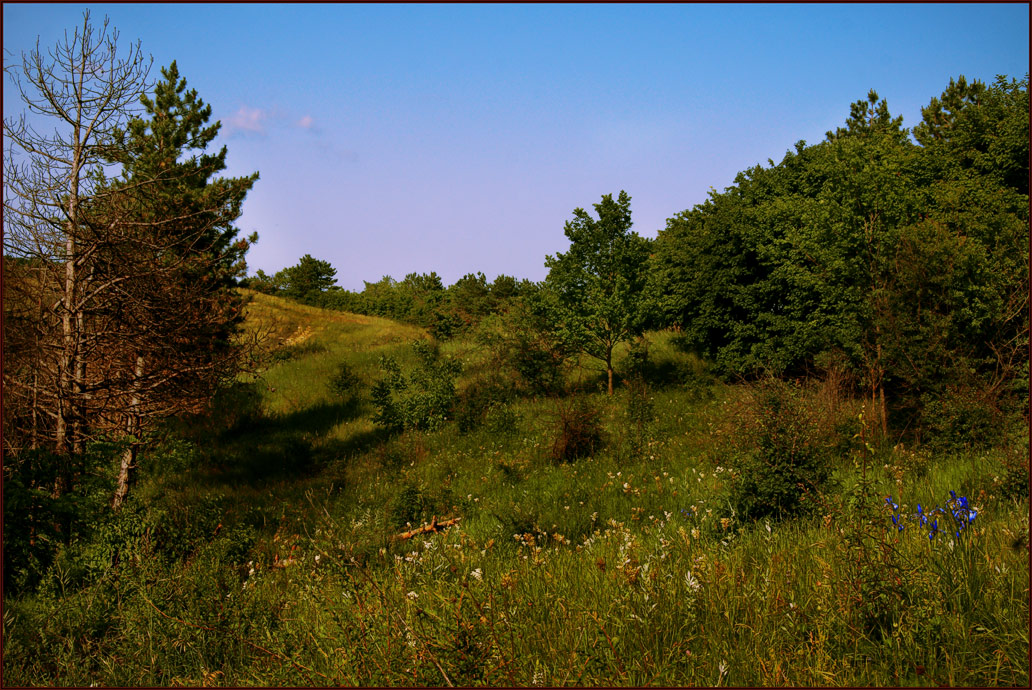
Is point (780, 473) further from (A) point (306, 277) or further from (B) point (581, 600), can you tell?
(A) point (306, 277)

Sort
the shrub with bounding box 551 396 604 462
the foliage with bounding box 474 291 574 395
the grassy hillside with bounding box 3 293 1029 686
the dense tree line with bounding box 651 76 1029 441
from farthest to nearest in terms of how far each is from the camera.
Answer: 1. the foliage with bounding box 474 291 574 395
2. the shrub with bounding box 551 396 604 462
3. the dense tree line with bounding box 651 76 1029 441
4. the grassy hillside with bounding box 3 293 1029 686

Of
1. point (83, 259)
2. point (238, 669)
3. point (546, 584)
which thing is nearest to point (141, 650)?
point (238, 669)

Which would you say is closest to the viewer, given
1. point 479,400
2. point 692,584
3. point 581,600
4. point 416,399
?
point 692,584

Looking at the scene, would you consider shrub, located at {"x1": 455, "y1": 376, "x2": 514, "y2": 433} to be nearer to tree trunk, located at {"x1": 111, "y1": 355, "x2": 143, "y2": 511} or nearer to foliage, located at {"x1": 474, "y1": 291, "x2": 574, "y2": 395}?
foliage, located at {"x1": 474, "y1": 291, "x2": 574, "y2": 395}

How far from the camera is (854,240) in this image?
14.4m

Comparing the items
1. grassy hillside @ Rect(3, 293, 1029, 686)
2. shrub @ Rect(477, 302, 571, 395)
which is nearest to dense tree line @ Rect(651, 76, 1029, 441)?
grassy hillside @ Rect(3, 293, 1029, 686)

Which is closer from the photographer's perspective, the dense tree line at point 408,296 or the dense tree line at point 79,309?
the dense tree line at point 79,309

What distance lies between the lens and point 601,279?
16875 mm

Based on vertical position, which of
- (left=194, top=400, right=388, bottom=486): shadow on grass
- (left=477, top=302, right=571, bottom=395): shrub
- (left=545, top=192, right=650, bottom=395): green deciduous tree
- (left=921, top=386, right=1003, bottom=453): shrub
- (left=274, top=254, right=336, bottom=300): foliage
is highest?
(left=274, top=254, right=336, bottom=300): foliage

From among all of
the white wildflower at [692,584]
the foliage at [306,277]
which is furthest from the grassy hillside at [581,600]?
the foliage at [306,277]

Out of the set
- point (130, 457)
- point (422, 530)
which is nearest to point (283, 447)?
point (130, 457)

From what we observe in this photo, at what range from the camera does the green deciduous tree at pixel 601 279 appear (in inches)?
643

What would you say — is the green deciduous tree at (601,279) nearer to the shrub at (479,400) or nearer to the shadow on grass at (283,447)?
the shrub at (479,400)

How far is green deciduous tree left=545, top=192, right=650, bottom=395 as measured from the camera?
1633cm
